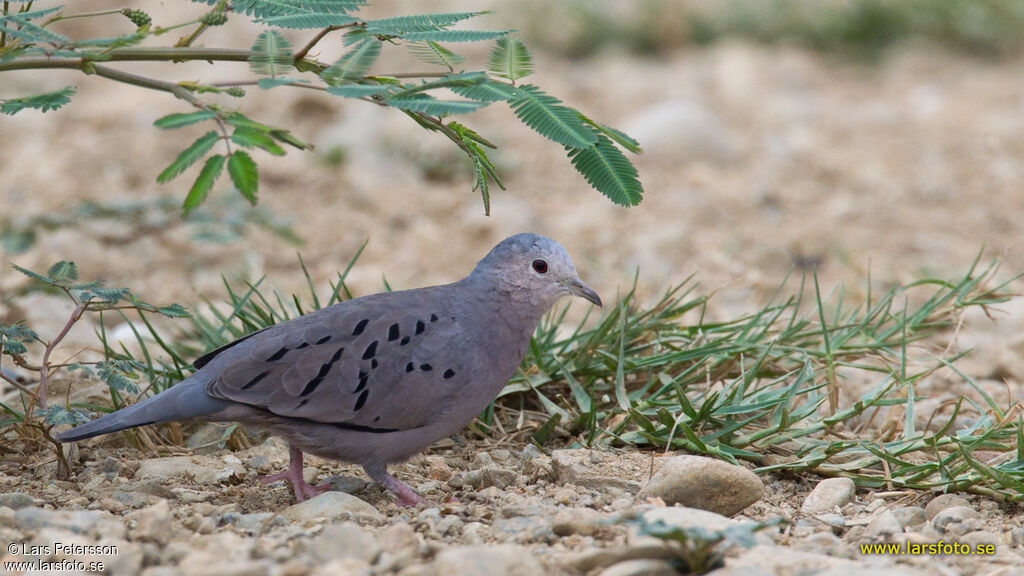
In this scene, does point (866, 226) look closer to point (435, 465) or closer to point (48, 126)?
point (435, 465)

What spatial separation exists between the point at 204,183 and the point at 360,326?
2.27 feet

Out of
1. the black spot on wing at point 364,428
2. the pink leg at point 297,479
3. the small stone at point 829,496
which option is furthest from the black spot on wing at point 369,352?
the small stone at point 829,496

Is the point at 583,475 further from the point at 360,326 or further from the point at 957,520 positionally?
the point at 957,520

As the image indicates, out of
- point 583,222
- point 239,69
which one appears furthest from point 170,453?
point 239,69

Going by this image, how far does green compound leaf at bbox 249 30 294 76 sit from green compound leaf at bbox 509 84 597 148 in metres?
0.64

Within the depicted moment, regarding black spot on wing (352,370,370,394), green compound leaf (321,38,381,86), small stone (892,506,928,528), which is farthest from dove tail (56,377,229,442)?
small stone (892,506,928,528)

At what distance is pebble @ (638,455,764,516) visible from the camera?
3.21 meters

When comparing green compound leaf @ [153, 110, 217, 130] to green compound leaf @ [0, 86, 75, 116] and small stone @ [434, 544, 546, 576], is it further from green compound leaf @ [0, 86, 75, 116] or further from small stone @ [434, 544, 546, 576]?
small stone @ [434, 544, 546, 576]

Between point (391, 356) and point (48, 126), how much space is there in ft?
20.3

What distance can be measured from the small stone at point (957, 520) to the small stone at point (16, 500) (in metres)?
2.65

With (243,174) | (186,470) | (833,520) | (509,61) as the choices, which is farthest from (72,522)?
(833,520)

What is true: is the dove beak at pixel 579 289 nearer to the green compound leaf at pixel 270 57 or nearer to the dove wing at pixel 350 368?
the dove wing at pixel 350 368

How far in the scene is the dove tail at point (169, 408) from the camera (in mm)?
3239

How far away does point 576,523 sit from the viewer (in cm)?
290
